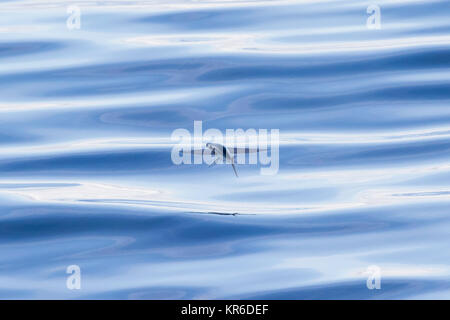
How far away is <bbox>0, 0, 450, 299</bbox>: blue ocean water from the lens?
22.7 feet

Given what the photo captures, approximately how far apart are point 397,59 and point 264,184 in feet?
11.9

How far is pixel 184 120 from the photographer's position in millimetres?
9891

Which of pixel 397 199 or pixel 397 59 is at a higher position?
pixel 397 59

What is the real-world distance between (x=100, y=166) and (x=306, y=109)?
7.14 feet

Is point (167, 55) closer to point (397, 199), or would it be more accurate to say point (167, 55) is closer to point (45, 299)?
point (397, 199)

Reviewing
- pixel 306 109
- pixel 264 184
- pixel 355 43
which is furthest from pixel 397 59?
pixel 264 184

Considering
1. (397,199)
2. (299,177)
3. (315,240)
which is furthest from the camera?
(299,177)

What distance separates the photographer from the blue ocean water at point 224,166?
6918 millimetres

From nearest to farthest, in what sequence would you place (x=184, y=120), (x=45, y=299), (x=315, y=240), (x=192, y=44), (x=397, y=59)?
(x=45, y=299) → (x=315, y=240) → (x=184, y=120) → (x=397, y=59) → (x=192, y=44)

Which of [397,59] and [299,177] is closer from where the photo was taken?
[299,177]

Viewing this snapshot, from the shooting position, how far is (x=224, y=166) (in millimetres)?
8680

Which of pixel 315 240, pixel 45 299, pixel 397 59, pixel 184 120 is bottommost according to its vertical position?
pixel 45 299

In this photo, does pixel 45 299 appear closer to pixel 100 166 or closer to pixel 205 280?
pixel 205 280

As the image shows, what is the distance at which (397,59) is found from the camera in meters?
11.4
